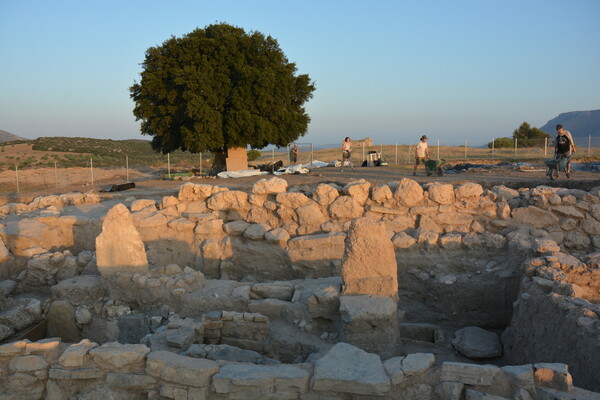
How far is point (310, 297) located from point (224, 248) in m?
2.87

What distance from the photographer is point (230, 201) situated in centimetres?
854

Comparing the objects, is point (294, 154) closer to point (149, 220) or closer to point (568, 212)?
point (149, 220)

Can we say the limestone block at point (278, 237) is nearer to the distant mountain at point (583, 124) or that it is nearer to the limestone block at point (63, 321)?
the limestone block at point (63, 321)

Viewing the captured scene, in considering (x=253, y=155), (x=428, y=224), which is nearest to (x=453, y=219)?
(x=428, y=224)

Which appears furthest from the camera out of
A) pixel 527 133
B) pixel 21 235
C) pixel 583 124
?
pixel 583 124

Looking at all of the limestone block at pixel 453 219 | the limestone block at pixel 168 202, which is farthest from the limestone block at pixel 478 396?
the limestone block at pixel 168 202

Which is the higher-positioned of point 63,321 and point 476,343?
point 63,321

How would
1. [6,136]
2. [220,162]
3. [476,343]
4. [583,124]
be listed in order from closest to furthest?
[476,343] < [220,162] < [583,124] < [6,136]

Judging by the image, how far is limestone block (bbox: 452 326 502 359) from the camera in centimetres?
589

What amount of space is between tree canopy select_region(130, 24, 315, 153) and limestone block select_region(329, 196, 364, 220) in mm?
12730

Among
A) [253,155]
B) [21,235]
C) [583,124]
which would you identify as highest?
[583,124]

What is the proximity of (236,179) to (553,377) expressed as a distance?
14.7 metres

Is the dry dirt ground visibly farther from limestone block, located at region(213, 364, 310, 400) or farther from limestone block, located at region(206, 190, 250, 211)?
limestone block, located at region(213, 364, 310, 400)

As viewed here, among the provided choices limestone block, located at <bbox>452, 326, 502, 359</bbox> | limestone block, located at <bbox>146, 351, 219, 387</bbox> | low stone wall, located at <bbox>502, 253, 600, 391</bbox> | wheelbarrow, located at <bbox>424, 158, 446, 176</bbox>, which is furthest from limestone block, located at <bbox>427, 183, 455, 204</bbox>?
wheelbarrow, located at <bbox>424, 158, 446, 176</bbox>
